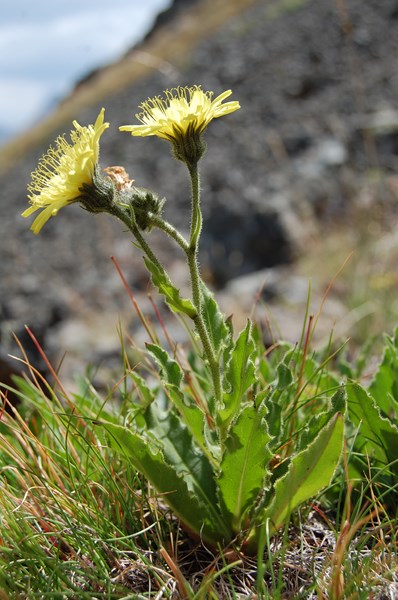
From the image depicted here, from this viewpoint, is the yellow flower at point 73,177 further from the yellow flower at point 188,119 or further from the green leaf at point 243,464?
the green leaf at point 243,464

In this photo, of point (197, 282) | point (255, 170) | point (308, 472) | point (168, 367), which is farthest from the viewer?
point (255, 170)

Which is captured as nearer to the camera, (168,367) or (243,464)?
(243,464)

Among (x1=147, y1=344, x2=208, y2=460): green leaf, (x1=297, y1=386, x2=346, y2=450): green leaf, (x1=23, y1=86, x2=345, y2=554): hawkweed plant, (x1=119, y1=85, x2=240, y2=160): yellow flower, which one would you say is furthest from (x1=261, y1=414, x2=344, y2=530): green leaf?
(x1=119, y1=85, x2=240, y2=160): yellow flower

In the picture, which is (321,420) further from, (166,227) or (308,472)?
(166,227)

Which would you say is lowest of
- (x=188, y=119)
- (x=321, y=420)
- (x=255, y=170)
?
(x=255, y=170)

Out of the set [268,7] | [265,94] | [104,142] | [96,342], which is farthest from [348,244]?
[268,7]

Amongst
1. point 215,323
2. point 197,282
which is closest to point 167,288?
point 197,282

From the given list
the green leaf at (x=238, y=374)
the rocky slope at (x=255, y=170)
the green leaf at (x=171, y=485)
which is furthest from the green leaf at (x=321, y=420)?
the rocky slope at (x=255, y=170)

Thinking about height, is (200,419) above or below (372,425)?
above
